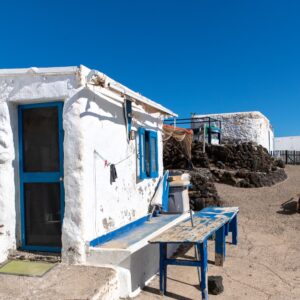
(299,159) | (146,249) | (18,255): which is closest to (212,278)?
(146,249)

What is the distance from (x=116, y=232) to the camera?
5.26m

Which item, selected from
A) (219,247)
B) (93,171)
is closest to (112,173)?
(93,171)

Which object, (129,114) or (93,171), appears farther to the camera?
(129,114)

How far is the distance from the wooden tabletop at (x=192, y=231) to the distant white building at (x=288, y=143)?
3514cm

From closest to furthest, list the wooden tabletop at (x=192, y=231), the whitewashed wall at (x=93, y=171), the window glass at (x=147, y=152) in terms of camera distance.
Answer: the wooden tabletop at (x=192, y=231)
the whitewashed wall at (x=93, y=171)
the window glass at (x=147, y=152)

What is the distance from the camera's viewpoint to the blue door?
15.6 ft

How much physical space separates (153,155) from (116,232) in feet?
7.77

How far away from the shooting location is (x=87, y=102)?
4641 mm

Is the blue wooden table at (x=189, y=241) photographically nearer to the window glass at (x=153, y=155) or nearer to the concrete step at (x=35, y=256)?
the concrete step at (x=35, y=256)

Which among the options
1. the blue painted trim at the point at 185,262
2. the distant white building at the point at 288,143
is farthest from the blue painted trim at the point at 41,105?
the distant white building at the point at 288,143

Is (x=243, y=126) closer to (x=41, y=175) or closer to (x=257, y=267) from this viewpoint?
(x=257, y=267)

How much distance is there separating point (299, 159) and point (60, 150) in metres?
27.9

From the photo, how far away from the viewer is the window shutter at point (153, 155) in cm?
712

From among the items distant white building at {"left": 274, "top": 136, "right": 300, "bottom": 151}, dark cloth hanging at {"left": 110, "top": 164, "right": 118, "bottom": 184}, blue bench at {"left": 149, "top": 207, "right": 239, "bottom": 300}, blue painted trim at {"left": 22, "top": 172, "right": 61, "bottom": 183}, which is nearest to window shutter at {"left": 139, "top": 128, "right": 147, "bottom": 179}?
dark cloth hanging at {"left": 110, "top": 164, "right": 118, "bottom": 184}
